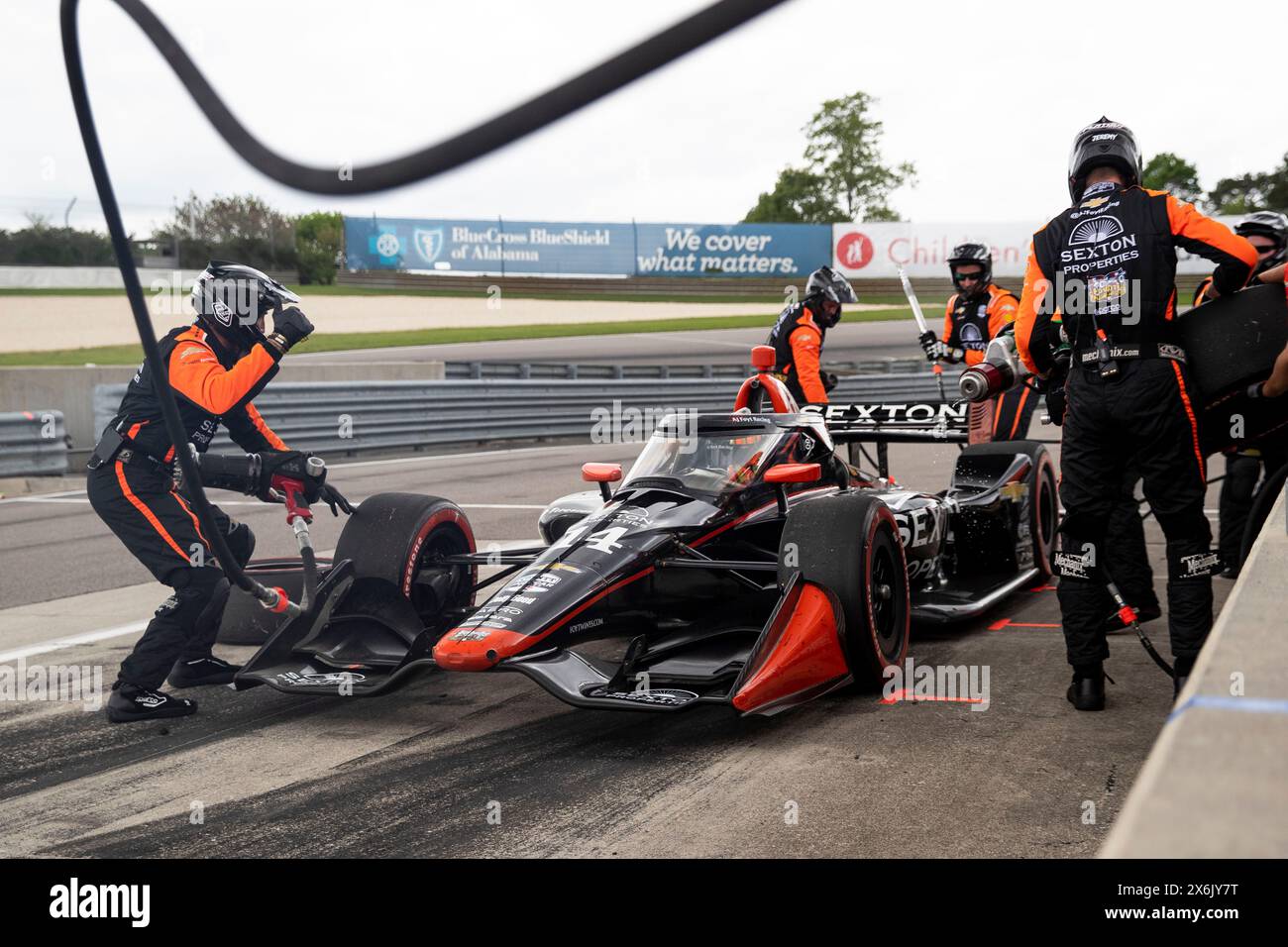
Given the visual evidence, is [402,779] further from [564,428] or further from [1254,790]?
[564,428]

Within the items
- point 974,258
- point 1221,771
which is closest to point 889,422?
point 974,258

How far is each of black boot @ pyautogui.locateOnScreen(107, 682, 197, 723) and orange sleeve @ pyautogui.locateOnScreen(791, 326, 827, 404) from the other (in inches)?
218

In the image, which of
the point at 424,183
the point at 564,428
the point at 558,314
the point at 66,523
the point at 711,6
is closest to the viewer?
the point at 711,6

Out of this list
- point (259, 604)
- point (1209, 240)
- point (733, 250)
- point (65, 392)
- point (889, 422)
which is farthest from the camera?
point (733, 250)

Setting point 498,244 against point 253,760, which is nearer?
point 253,760

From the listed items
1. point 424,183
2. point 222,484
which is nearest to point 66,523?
point 222,484

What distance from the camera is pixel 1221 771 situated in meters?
1.70

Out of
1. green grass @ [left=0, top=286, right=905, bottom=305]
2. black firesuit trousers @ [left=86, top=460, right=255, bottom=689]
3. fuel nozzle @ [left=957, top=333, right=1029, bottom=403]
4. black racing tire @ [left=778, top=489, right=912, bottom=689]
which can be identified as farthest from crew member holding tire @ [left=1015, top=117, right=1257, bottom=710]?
green grass @ [left=0, top=286, right=905, bottom=305]

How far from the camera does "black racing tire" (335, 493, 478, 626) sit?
5.76 metres

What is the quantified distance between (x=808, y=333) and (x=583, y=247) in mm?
34550

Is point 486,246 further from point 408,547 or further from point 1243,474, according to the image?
point 408,547

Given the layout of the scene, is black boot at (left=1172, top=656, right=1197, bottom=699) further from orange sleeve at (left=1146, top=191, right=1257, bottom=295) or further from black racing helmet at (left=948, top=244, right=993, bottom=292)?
black racing helmet at (left=948, top=244, right=993, bottom=292)

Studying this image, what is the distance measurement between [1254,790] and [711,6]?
122 cm
